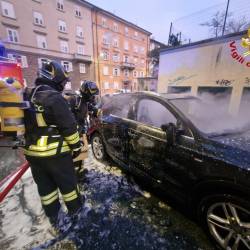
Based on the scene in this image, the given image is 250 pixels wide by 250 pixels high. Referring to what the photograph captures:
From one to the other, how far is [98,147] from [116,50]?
97.7 feet

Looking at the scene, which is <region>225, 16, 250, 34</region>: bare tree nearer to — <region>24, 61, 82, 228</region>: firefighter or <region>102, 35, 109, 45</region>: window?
<region>24, 61, 82, 228</region>: firefighter

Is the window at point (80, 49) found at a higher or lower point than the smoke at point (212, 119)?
higher

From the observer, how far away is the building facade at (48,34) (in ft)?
59.8

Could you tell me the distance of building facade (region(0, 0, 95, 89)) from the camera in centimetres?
1822

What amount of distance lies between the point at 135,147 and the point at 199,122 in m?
1.05

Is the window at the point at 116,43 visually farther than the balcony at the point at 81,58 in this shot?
Yes

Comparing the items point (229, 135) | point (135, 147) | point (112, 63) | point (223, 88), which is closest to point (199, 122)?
point (229, 135)

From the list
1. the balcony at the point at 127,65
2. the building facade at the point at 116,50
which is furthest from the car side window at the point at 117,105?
the balcony at the point at 127,65

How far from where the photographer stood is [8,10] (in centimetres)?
1761

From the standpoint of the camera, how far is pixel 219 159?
1.69 meters

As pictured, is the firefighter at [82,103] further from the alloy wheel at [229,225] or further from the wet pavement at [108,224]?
the alloy wheel at [229,225]

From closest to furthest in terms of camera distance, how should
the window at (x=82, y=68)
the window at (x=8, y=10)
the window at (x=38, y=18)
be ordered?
the window at (x=8, y=10)
the window at (x=38, y=18)
the window at (x=82, y=68)

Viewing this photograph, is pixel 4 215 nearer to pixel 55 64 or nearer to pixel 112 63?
pixel 55 64

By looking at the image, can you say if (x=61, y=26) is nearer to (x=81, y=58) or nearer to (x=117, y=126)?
(x=81, y=58)
